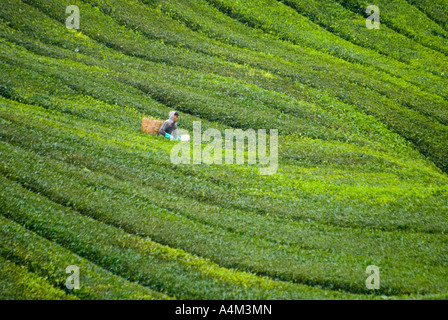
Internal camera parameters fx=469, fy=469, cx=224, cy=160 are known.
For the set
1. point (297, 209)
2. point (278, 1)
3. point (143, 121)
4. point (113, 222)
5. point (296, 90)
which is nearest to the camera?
point (113, 222)

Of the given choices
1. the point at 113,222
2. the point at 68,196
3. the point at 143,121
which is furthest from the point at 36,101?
the point at 113,222

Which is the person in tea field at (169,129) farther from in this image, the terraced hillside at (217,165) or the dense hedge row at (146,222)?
the dense hedge row at (146,222)

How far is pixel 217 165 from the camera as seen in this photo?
29.8m

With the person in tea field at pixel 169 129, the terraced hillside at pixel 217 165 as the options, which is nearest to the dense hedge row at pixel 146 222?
the terraced hillside at pixel 217 165

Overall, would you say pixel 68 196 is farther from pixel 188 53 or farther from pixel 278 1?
pixel 278 1

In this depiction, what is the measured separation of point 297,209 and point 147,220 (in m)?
8.39

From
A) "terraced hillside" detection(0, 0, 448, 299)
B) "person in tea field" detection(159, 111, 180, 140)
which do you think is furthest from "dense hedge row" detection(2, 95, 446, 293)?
"person in tea field" detection(159, 111, 180, 140)

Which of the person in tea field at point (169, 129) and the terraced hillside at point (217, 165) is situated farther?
the person in tea field at point (169, 129)

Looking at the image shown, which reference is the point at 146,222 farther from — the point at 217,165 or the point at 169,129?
the point at 169,129

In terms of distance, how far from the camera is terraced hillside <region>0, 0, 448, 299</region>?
1892cm

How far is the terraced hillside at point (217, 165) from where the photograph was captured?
18.9m

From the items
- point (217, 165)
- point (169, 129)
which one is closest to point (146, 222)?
point (217, 165)
